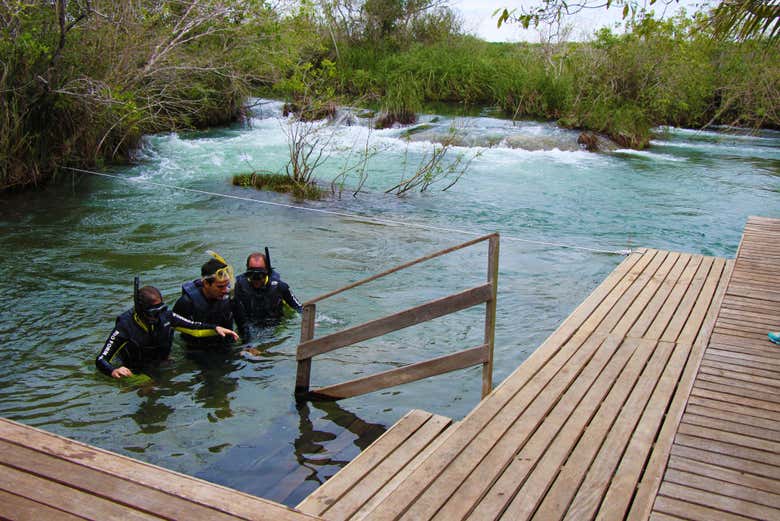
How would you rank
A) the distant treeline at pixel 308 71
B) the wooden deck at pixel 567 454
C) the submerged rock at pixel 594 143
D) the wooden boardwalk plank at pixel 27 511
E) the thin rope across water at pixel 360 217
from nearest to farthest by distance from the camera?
the wooden boardwalk plank at pixel 27 511 < the wooden deck at pixel 567 454 < the thin rope across water at pixel 360 217 < the distant treeline at pixel 308 71 < the submerged rock at pixel 594 143

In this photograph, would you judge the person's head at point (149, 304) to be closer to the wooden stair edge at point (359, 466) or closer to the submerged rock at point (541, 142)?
the wooden stair edge at point (359, 466)

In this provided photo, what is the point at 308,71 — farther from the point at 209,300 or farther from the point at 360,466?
the point at 360,466

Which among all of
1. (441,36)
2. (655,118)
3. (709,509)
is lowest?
(709,509)

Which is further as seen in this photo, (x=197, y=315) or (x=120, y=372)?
(x=197, y=315)

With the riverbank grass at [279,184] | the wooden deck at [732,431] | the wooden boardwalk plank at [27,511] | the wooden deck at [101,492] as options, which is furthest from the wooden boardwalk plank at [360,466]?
the riverbank grass at [279,184]

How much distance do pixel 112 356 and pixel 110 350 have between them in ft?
0.24

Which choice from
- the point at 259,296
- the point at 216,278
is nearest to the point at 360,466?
the point at 216,278

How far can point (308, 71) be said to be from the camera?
1986 centimetres

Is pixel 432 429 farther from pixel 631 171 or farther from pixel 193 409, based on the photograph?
pixel 631 171

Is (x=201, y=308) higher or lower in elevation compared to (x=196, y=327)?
higher

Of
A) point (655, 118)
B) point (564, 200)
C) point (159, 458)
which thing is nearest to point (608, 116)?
point (655, 118)

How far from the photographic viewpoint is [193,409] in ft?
19.3

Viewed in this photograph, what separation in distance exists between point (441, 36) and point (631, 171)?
55.8 ft

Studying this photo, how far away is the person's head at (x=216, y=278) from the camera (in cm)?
643
